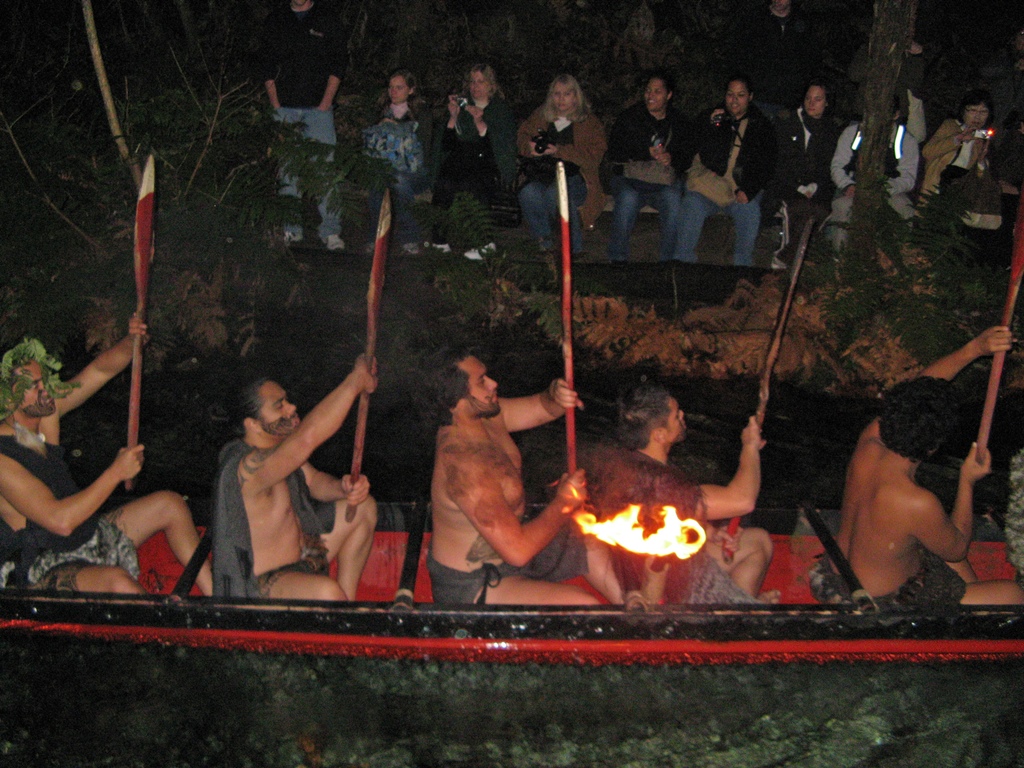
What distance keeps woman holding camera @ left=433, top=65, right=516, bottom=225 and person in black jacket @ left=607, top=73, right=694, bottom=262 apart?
3.09 ft

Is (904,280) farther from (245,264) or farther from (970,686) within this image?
(245,264)

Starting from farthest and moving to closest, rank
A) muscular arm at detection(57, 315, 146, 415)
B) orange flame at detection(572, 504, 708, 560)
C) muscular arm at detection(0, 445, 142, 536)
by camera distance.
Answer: muscular arm at detection(57, 315, 146, 415), muscular arm at detection(0, 445, 142, 536), orange flame at detection(572, 504, 708, 560)

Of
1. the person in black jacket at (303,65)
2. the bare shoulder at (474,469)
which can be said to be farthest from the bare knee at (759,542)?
the person in black jacket at (303,65)

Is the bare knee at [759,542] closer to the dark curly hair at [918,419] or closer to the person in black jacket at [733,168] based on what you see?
the dark curly hair at [918,419]

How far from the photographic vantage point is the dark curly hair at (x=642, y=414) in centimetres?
431

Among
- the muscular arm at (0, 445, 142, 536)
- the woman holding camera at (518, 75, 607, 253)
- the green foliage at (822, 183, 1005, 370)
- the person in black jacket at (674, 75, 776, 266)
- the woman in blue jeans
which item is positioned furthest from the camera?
the woman in blue jeans

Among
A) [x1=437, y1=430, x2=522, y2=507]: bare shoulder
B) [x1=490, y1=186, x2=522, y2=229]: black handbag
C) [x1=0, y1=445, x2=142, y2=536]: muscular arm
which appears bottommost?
[x1=0, y1=445, x2=142, y2=536]: muscular arm

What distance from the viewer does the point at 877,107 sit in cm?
877

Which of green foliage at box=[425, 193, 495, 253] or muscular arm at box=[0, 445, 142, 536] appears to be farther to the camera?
green foliage at box=[425, 193, 495, 253]

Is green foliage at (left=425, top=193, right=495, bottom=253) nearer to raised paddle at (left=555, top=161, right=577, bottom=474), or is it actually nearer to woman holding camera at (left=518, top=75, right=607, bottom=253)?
woman holding camera at (left=518, top=75, right=607, bottom=253)

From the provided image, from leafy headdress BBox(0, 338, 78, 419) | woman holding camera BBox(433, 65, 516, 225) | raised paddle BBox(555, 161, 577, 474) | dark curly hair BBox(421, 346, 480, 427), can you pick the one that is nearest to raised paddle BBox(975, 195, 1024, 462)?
raised paddle BBox(555, 161, 577, 474)

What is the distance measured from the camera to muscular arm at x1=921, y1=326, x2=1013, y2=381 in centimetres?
465

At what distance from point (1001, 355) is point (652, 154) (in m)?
4.76

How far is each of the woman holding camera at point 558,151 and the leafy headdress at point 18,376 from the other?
486 centimetres
